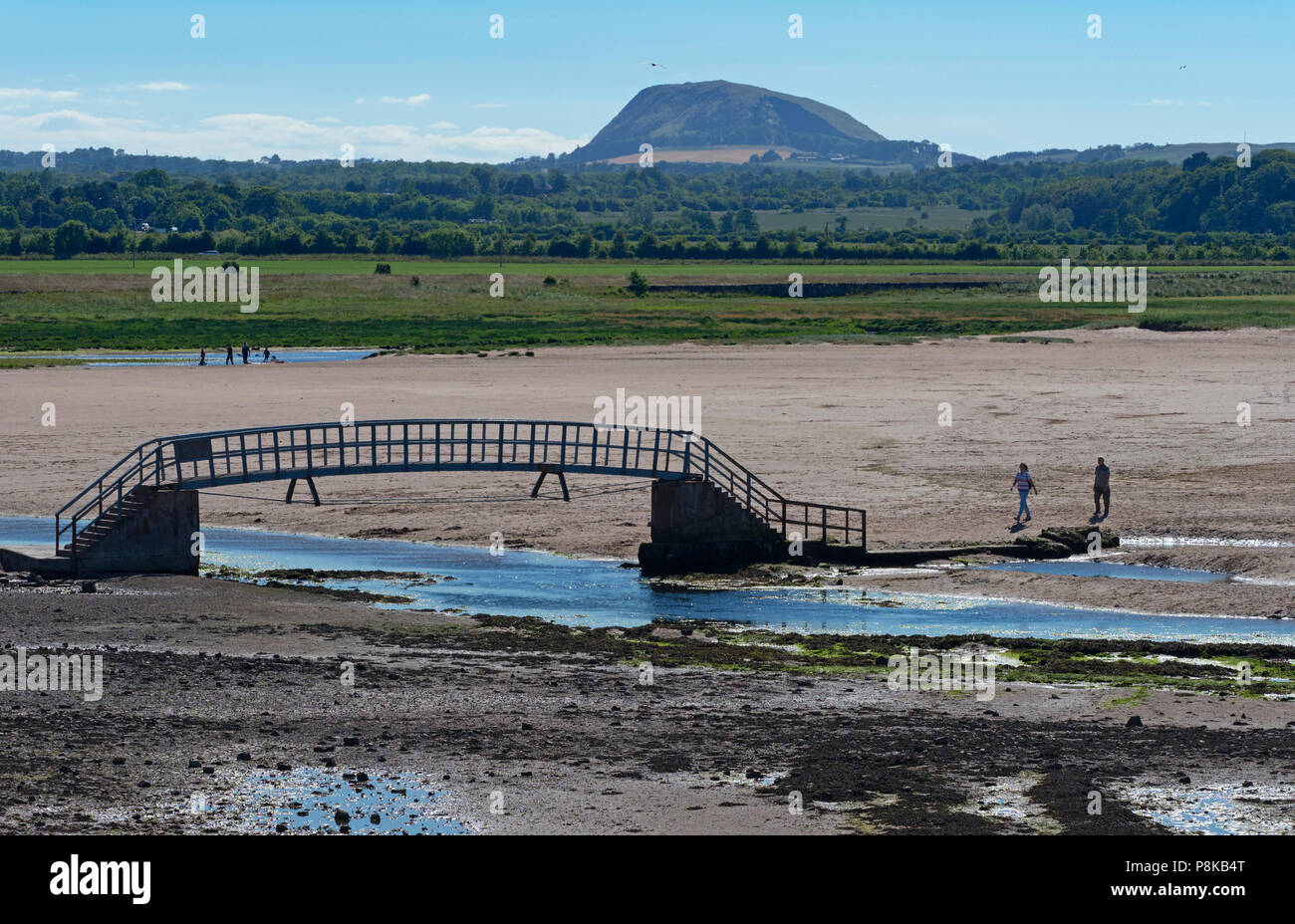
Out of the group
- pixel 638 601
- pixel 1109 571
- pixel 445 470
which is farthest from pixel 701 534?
pixel 1109 571

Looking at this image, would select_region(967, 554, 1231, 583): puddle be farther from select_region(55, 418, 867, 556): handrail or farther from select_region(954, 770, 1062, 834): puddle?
select_region(954, 770, 1062, 834): puddle

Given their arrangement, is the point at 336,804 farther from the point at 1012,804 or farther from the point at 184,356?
the point at 184,356

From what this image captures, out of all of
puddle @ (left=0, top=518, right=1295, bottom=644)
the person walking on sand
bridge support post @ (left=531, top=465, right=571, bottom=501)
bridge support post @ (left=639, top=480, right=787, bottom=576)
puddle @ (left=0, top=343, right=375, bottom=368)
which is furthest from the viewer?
puddle @ (left=0, top=343, right=375, bottom=368)

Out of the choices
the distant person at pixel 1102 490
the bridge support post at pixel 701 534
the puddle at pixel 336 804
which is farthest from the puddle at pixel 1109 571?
the puddle at pixel 336 804

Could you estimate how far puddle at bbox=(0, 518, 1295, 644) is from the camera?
106 ft

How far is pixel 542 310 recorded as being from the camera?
435ft

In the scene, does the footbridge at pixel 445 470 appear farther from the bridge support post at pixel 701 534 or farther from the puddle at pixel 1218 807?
the puddle at pixel 1218 807

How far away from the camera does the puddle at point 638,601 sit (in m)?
32.2

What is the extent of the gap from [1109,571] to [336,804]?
23.5 m

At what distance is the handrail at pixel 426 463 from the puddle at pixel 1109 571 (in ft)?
12.8

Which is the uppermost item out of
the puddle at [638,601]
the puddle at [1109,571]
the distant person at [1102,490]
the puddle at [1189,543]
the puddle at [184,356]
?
the puddle at [184,356]

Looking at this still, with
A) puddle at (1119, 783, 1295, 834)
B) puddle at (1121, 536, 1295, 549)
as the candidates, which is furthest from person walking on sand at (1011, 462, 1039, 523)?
puddle at (1119, 783, 1295, 834)

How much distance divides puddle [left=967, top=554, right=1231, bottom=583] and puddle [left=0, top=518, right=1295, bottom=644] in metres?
3.00
